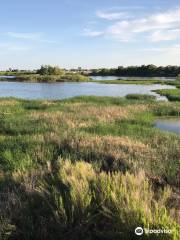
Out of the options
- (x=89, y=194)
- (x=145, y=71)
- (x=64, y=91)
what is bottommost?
(x=145, y=71)

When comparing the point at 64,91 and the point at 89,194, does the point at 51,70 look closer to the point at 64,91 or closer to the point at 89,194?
the point at 64,91

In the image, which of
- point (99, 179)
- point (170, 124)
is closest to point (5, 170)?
point (99, 179)

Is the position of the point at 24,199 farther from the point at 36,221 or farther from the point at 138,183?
the point at 138,183

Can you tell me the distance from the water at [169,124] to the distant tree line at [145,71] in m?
97.5

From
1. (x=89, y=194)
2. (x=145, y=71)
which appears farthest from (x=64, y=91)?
(x=145, y=71)

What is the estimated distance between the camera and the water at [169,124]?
21.7 metres

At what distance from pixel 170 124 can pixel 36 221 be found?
58.8 feet

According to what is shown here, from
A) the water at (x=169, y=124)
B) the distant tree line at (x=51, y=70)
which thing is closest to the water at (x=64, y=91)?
the water at (x=169, y=124)

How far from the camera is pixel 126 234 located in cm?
581

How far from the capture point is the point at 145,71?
133 metres

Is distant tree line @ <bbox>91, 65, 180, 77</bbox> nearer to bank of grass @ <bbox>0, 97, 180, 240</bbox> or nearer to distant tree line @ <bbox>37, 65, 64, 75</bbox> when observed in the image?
distant tree line @ <bbox>37, 65, 64, 75</bbox>

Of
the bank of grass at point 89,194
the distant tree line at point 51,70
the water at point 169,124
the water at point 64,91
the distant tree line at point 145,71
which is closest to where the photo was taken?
the bank of grass at point 89,194

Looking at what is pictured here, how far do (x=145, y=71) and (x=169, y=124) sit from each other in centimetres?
11125

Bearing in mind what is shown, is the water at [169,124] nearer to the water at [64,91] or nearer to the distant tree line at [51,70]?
the water at [64,91]
